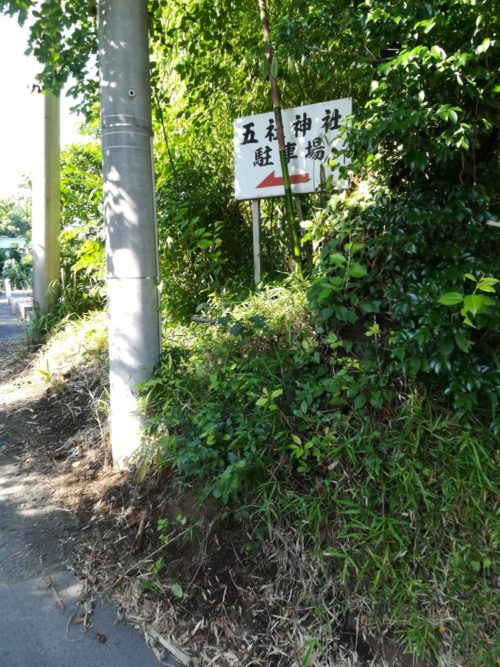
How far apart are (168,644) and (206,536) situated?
0.49m

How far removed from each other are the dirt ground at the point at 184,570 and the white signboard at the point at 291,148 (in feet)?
7.64

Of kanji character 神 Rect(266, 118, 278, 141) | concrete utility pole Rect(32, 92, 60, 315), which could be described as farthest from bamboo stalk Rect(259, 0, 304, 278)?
concrete utility pole Rect(32, 92, 60, 315)

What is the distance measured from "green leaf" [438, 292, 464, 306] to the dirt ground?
4.24 feet

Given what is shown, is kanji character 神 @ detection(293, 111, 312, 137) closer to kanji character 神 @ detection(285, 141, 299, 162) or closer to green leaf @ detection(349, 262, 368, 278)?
kanji character 神 @ detection(285, 141, 299, 162)

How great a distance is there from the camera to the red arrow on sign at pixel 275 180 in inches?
147

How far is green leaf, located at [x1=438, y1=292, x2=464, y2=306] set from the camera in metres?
1.92

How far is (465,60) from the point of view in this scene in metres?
2.05

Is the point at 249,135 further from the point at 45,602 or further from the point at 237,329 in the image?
the point at 45,602

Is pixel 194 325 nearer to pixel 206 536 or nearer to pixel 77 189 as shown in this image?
pixel 206 536

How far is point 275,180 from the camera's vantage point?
3.90 meters

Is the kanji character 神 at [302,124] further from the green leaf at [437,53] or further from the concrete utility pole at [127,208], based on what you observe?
the green leaf at [437,53]

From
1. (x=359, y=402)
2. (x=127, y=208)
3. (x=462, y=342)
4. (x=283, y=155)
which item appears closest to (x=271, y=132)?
(x=283, y=155)

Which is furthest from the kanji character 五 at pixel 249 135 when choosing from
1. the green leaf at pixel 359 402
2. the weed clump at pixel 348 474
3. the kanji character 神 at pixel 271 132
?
the green leaf at pixel 359 402

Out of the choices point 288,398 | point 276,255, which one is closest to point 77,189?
point 276,255
